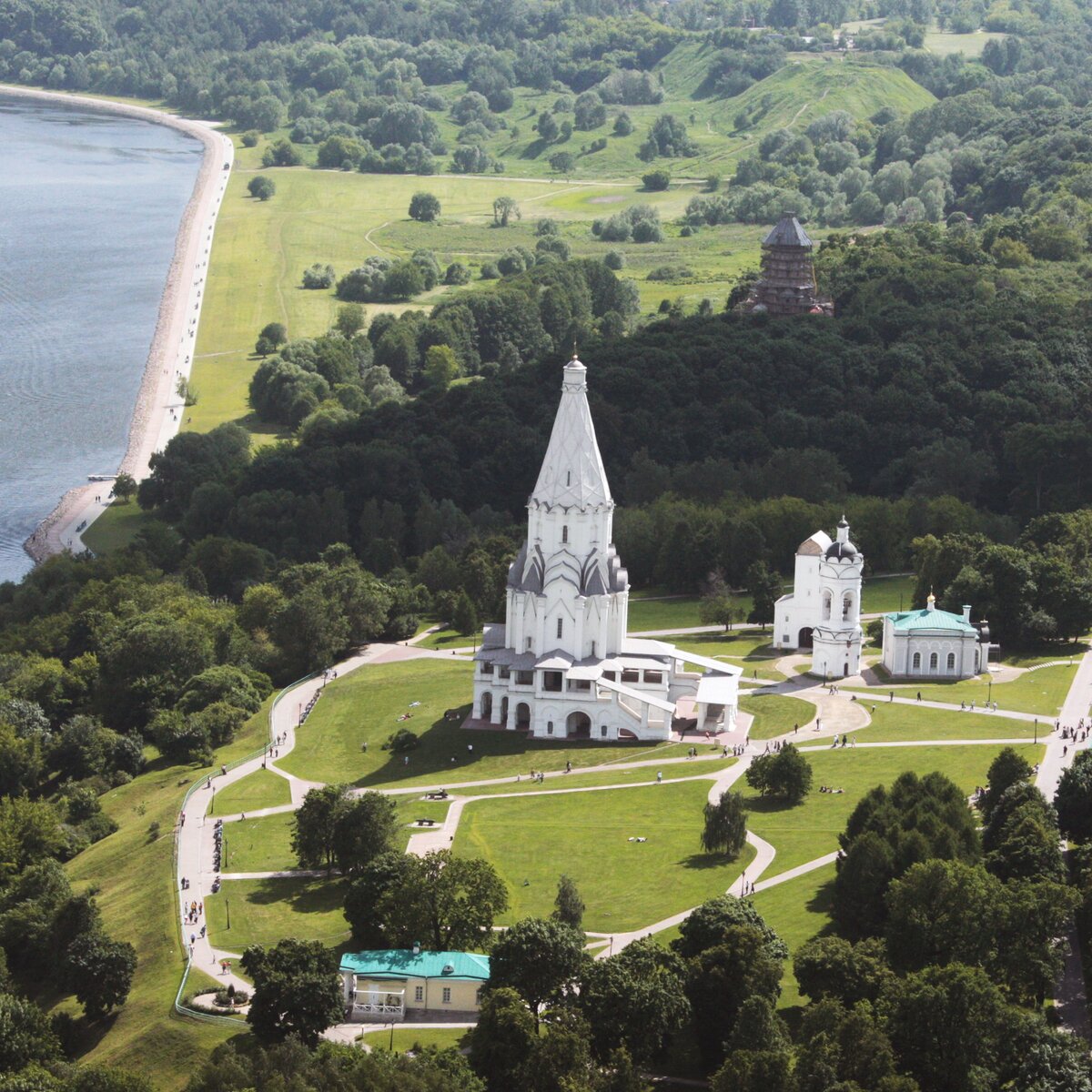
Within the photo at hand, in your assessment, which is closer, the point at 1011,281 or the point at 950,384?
the point at 950,384

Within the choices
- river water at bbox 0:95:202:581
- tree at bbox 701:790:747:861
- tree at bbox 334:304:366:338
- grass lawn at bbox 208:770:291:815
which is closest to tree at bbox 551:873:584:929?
tree at bbox 701:790:747:861

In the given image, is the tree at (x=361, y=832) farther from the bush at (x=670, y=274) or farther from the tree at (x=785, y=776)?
the bush at (x=670, y=274)

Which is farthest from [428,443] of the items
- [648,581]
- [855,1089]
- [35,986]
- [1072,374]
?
[855,1089]

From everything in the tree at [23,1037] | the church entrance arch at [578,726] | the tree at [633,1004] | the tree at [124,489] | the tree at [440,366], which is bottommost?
the tree at [23,1037]

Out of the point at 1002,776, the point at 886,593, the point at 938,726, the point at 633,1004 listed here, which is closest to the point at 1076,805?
the point at 1002,776

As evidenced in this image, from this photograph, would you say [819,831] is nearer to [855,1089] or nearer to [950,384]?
[855,1089]

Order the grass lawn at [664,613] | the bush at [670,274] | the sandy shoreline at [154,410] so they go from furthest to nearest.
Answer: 1. the bush at [670,274]
2. the sandy shoreline at [154,410]
3. the grass lawn at [664,613]

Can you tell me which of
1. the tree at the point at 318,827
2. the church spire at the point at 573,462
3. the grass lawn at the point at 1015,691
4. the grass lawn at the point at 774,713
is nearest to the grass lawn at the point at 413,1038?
the tree at the point at 318,827
